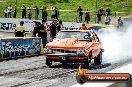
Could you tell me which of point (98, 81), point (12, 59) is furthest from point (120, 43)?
point (98, 81)

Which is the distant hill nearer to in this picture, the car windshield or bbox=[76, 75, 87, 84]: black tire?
the car windshield

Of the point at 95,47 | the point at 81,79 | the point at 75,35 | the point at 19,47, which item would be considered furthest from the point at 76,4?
the point at 81,79

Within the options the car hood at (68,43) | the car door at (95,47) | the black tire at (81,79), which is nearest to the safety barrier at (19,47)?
the car hood at (68,43)

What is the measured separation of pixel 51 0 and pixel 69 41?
38198mm

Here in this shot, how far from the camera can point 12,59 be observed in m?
18.9

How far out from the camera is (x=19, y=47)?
781 inches

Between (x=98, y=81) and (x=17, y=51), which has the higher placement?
(x=98, y=81)

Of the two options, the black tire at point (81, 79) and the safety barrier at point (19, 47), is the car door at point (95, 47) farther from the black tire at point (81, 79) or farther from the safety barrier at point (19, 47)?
the black tire at point (81, 79)

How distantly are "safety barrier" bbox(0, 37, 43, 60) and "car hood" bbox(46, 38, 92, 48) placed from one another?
162 inches

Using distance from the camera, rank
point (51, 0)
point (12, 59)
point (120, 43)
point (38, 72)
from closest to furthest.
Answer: point (38, 72), point (12, 59), point (120, 43), point (51, 0)

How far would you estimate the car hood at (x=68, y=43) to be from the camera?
579 inches

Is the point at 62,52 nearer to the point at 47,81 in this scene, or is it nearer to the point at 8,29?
the point at 47,81

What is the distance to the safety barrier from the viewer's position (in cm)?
1870

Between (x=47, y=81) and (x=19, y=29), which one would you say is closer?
(x=47, y=81)
